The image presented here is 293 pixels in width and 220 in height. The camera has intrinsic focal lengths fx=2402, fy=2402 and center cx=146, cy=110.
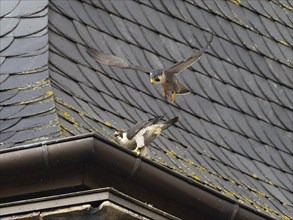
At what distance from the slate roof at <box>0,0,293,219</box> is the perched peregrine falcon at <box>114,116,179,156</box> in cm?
23

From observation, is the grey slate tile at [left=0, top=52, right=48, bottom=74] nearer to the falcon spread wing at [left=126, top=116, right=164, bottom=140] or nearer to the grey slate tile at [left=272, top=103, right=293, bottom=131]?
the falcon spread wing at [left=126, top=116, right=164, bottom=140]

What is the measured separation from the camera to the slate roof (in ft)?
54.4

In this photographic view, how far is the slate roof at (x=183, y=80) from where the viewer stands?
653 inches

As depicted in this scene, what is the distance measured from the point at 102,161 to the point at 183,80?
3802 mm

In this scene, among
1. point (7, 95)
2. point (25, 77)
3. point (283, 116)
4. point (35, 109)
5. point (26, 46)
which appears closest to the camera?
point (35, 109)

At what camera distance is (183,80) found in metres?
18.8

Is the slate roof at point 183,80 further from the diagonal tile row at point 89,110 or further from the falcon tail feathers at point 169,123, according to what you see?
the falcon tail feathers at point 169,123

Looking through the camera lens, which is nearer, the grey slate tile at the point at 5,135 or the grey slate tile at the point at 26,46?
the grey slate tile at the point at 5,135

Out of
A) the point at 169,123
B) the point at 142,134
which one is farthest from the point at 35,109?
the point at 169,123

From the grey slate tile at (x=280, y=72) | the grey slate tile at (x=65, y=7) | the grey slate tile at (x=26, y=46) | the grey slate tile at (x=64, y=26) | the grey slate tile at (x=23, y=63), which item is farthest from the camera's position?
the grey slate tile at (x=280, y=72)

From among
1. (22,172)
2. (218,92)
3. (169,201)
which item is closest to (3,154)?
(22,172)

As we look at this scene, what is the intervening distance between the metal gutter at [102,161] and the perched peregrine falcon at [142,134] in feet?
1.88

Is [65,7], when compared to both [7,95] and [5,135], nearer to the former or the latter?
[7,95]

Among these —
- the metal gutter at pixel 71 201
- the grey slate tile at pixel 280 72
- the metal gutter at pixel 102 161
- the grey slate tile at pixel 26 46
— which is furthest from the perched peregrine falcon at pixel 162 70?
the grey slate tile at pixel 280 72
